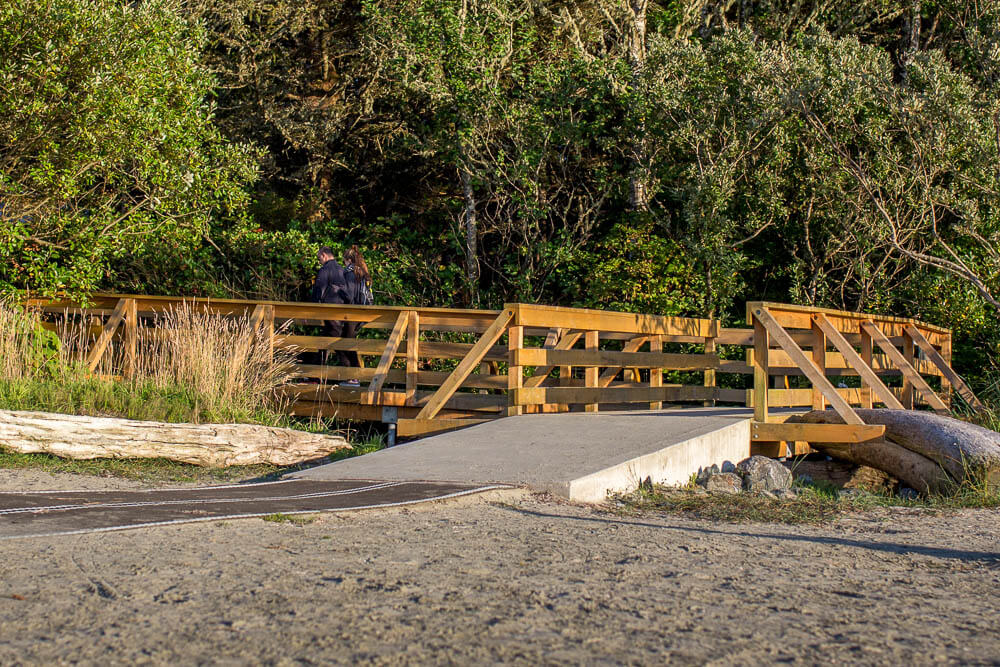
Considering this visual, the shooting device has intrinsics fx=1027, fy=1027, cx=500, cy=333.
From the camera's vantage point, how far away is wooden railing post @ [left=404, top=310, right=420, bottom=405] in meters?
11.5

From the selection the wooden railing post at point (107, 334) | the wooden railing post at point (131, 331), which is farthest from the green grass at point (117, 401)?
the wooden railing post at point (107, 334)

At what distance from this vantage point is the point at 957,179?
15086 millimetres

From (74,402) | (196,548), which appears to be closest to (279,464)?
(74,402)

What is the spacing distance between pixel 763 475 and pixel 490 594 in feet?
17.0

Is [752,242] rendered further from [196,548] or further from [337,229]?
[196,548]

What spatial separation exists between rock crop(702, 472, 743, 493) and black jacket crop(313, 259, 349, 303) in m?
7.35

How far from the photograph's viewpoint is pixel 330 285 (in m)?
14.5

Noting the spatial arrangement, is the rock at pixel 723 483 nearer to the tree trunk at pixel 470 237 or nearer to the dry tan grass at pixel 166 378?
the dry tan grass at pixel 166 378

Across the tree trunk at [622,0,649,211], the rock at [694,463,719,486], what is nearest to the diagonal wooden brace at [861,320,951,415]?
the rock at [694,463,719,486]

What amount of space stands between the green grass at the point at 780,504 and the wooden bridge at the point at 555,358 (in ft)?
4.26

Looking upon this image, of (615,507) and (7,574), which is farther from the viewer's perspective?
(615,507)

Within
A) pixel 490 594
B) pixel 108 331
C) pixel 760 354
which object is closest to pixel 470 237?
pixel 108 331

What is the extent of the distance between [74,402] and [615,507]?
5634 mm

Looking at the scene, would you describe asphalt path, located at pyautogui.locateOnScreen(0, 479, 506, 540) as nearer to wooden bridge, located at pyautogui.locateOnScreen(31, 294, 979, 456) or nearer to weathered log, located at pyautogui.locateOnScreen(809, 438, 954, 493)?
wooden bridge, located at pyautogui.locateOnScreen(31, 294, 979, 456)
